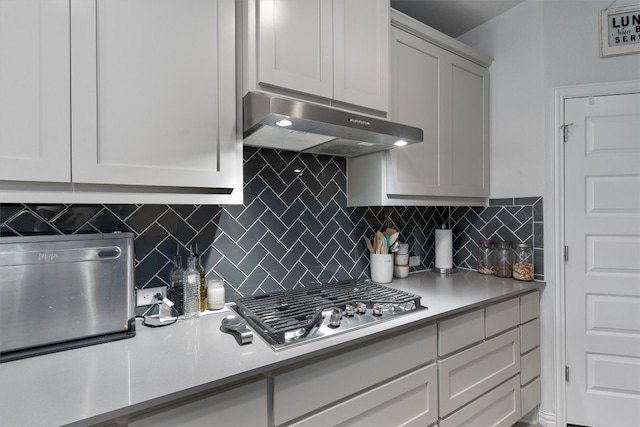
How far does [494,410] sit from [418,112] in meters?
1.64

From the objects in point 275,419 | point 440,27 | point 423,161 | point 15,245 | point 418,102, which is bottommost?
point 275,419

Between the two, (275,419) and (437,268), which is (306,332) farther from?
(437,268)

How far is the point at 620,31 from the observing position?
1.86 m

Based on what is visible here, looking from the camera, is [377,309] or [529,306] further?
[529,306]

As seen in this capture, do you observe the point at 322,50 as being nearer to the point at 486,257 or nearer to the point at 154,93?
the point at 154,93

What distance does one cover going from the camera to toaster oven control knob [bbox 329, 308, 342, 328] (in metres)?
1.23

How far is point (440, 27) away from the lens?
7.65ft

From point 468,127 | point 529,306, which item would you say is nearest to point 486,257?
point 529,306

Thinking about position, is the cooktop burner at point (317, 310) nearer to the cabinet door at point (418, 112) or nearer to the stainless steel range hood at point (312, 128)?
the cabinet door at point (418, 112)

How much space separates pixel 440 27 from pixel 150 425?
271cm

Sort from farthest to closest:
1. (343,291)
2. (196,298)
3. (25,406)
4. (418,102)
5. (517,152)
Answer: (517,152), (418,102), (343,291), (196,298), (25,406)

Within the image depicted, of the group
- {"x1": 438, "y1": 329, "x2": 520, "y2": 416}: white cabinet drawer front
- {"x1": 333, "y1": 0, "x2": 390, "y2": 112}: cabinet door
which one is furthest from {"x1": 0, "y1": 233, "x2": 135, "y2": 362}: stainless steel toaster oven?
{"x1": 438, "y1": 329, "x2": 520, "y2": 416}: white cabinet drawer front

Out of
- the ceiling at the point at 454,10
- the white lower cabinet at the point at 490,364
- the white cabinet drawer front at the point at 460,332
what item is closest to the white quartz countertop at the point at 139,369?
the white cabinet drawer front at the point at 460,332

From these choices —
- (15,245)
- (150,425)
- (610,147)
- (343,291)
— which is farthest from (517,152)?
(15,245)
